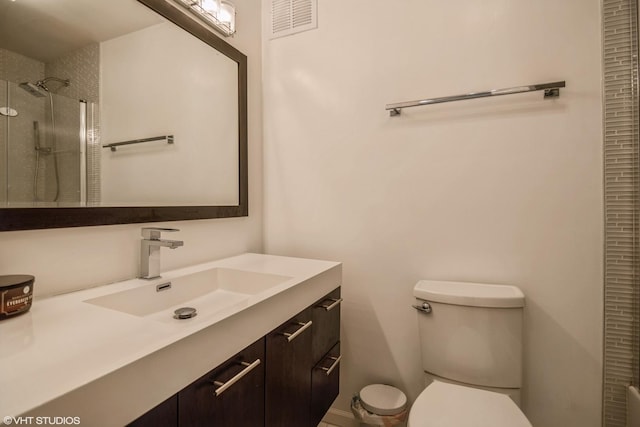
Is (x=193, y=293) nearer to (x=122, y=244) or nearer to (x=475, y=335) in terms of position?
(x=122, y=244)

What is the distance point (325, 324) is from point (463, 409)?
53 cm

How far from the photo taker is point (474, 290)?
1.15 metres

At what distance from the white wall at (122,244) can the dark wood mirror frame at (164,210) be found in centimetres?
4

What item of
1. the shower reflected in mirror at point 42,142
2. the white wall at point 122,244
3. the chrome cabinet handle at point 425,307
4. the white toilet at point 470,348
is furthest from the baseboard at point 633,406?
the shower reflected in mirror at point 42,142

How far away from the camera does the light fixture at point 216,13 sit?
123cm

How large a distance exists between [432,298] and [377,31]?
4.18 ft

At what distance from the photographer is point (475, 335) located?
108 centimetres

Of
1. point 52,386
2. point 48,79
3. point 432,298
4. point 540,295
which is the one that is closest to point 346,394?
point 432,298

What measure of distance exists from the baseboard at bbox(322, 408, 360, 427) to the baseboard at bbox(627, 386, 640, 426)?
3.54ft

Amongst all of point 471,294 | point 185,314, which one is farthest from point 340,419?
point 185,314

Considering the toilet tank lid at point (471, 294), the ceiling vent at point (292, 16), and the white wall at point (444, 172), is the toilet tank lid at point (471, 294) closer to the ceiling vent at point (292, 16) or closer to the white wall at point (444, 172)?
the white wall at point (444, 172)

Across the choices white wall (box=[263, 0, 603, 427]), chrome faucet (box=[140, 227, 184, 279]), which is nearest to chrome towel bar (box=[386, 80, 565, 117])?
white wall (box=[263, 0, 603, 427])

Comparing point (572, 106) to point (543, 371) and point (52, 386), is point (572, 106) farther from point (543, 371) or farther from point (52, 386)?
point (52, 386)

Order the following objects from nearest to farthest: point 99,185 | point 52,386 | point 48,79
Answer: point 52,386, point 48,79, point 99,185
